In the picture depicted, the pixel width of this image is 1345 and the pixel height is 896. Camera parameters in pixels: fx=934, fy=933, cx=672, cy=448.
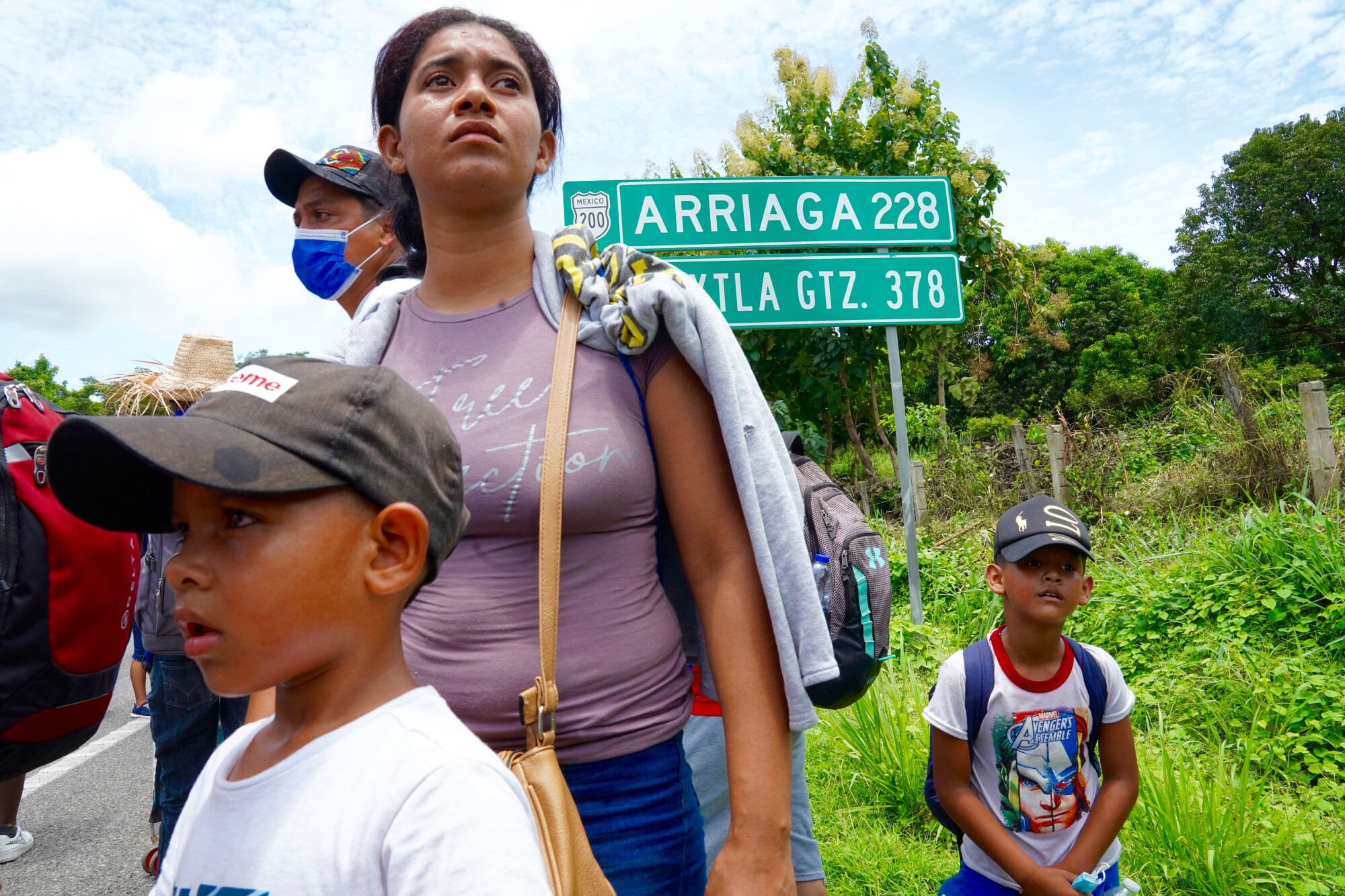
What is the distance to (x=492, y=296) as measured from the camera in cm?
142

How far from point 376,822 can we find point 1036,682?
191 centimetres

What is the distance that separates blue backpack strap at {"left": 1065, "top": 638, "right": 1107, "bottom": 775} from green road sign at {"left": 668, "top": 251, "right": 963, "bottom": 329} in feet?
7.98

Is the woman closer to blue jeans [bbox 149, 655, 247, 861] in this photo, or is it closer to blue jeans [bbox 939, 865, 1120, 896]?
blue jeans [bbox 939, 865, 1120, 896]

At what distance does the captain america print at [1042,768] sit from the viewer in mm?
2236

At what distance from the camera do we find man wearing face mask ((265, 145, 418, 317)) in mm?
2736

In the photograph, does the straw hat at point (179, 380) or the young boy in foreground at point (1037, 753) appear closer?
the young boy in foreground at point (1037, 753)

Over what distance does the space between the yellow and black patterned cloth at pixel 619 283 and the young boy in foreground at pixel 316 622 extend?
13.8 inches

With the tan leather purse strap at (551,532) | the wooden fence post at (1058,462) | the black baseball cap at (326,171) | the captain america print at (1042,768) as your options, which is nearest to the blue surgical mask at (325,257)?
the black baseball cap at (326,171)

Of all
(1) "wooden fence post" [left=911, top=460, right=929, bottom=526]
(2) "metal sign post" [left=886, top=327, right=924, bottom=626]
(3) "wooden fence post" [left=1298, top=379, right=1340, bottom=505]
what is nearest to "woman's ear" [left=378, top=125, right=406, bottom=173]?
(2) "metal sign post" [left=886, top=327, right=924, bottom=626]

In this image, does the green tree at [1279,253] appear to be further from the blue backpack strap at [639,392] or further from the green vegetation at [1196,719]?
the blue backpack strap at [639,392]

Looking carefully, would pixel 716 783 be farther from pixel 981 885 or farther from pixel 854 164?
pixel 854 164

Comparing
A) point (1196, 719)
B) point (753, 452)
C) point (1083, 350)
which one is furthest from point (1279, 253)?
point (753, 452)

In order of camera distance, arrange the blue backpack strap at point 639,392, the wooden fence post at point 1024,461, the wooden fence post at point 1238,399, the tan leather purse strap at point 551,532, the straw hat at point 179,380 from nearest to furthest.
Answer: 1. the tan leather purse strap at point 551,532
2. the blue backpack strap at point 639,392
3. the straw hat at point 179,380
4. the wooden fence post at point 1238,399
5. the wooden fence post at point 1024,461

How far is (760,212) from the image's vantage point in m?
4.47
